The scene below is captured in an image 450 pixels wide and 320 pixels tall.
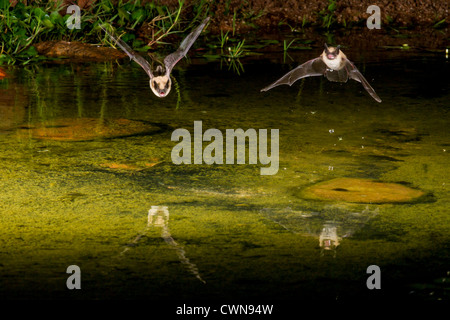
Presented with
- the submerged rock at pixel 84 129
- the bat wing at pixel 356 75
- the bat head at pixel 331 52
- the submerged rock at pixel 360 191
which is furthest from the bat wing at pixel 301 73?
the submerged rock at pixel 360 191

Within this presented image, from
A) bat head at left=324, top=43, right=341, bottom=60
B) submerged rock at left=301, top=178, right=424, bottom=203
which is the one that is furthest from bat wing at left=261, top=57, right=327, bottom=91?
submerged rock at left=301, top=178, right=424, bottom=203

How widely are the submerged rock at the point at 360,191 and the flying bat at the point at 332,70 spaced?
3.59 feet

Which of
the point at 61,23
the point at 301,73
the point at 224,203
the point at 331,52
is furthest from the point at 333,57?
the point at 61,23

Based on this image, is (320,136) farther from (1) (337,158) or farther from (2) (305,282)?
(2) (305,282)

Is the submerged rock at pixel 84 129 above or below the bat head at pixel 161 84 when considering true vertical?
below

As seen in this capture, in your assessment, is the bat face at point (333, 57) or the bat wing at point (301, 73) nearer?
the bat face at point (333, 57)

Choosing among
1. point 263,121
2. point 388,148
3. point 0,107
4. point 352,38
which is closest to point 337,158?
point 388,148

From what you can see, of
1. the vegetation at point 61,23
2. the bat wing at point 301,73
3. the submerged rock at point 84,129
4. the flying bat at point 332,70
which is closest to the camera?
the submerged rock at point 84,129

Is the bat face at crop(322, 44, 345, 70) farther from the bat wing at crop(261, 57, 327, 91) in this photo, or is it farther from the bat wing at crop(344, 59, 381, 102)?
the bat wing at crop(261, 57, 327, 91)

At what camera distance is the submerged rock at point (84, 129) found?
4.09 meters

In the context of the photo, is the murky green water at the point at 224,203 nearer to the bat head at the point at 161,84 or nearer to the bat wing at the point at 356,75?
the bat wing at the point at 356,75

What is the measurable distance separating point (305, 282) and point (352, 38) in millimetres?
5879

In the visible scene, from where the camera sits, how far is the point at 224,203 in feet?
10.1

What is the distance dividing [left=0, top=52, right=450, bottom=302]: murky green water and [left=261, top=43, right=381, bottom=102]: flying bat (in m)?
0.11
